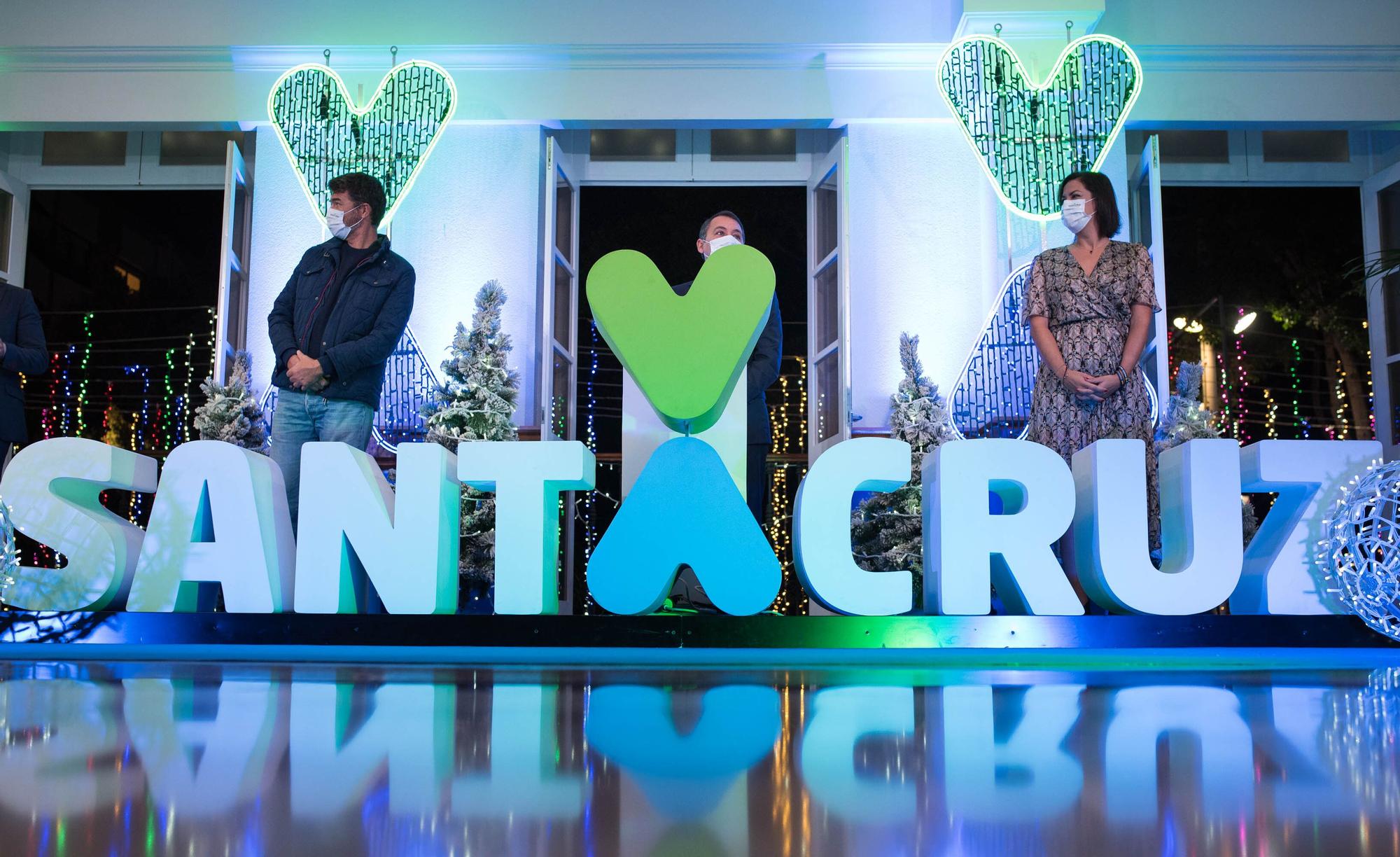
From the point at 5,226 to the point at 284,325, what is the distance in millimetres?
3463

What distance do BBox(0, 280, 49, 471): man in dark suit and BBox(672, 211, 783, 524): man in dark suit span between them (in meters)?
2.35

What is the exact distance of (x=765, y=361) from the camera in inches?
157

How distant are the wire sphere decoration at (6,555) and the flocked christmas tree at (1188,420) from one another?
392 centimetres

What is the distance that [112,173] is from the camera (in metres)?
6.54

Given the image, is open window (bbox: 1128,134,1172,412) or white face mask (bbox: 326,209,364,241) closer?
white face mask (bbox: 326,209,364,241)

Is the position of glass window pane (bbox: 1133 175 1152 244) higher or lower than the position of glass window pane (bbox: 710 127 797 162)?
lower

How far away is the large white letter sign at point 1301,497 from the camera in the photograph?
3018 mm

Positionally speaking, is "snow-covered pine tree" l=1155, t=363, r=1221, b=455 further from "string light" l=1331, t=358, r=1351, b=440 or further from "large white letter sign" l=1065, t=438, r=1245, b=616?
"string light" l=1331, t=358, r=1351, b=440

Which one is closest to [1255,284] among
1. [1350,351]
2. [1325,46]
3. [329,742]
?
[1350,351]

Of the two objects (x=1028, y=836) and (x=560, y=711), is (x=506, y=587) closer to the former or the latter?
(x=560, y=711)

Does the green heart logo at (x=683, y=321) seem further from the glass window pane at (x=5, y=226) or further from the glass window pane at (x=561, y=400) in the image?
the glass window pane at (x=5, y=226)

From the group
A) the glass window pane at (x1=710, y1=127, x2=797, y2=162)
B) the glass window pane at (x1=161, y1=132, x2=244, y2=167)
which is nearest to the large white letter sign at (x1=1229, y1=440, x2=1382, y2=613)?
the glass window pane at (x1=710, y1=127, x2=797, y2=162)

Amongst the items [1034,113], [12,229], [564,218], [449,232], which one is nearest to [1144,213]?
[1034,113]

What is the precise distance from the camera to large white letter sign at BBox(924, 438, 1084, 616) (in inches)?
118
